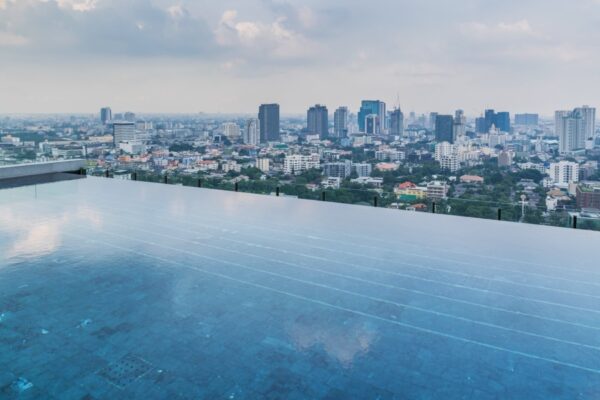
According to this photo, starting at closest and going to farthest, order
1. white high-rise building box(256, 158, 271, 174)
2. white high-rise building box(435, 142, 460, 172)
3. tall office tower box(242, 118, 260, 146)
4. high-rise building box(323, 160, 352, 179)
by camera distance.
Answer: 1. high-rise building box(323, 160, 352, 179)
2. white high-rise building box(256, 158, 271, 174)
3. white high-rise building box(435, 142, 460, 172)
4. tall office tower box(242, 118, 260, 146)

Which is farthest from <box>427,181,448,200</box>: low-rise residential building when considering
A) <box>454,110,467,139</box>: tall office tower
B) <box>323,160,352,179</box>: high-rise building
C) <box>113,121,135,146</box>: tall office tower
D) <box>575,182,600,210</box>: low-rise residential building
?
<box>454,110,467,139</box>: tall office tower

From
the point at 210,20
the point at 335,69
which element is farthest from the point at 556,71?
the point at 210,20

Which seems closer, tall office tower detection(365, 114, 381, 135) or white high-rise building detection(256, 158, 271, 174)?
white high-rise building detection(256, 158, 271, 174)

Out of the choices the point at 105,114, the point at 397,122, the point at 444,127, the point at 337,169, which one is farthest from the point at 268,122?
the point at 337,169

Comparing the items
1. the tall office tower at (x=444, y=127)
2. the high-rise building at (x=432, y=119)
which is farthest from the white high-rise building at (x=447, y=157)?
the high-rise building at (x=432, y=119)

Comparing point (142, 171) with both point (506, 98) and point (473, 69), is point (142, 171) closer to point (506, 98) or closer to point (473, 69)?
point (473, 69)

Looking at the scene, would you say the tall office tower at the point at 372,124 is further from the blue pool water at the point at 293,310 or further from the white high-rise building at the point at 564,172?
the blue pool water at the point at 293,310

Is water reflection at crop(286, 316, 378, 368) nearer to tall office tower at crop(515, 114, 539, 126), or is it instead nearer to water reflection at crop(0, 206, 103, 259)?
water reflection at crop(0, 206, 103, 259)

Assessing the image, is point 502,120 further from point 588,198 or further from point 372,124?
point 588,198
